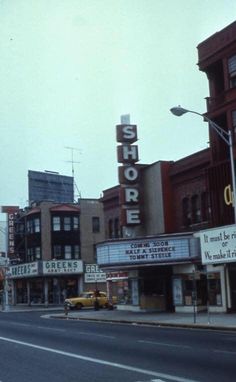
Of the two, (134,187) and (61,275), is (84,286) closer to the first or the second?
(61,275)

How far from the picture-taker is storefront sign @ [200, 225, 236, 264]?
35.3 metres

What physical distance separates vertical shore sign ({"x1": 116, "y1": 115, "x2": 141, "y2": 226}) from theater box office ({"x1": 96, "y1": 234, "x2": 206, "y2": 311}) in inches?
127

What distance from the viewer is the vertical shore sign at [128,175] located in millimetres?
46344

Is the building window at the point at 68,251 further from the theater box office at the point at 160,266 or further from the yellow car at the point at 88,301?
the theater box office at the point at 160,266

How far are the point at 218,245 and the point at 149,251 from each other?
6912 mm

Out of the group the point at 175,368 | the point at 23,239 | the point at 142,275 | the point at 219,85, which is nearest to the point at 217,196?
the point at 219,85

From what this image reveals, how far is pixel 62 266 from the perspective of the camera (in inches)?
2950

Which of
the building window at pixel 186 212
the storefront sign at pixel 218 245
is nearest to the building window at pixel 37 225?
the building window at pixel 186 212

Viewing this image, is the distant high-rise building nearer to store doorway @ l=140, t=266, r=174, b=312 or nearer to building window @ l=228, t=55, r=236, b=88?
store doorway @ l=140, t=266, r=174, b=312

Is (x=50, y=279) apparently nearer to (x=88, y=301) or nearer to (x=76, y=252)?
(x=76, y=252)

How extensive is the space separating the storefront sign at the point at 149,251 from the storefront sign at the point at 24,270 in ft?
103

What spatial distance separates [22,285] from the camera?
82.5 metres

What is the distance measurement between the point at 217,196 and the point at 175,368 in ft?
80.8

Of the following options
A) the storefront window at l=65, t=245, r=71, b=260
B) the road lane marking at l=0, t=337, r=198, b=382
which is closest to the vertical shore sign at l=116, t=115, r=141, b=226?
the road lane marking at l=0, t=337, r=198, b=382
